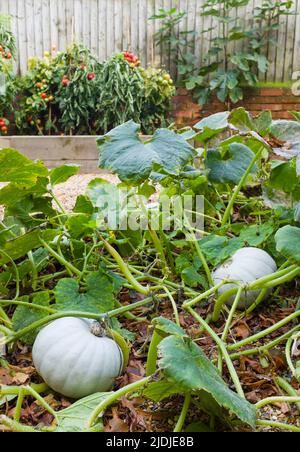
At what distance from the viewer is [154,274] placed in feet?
4.62

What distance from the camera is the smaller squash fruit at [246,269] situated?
1.21 meters

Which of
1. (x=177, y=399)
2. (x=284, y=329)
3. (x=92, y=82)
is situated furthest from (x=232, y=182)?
(x=92, y=82)

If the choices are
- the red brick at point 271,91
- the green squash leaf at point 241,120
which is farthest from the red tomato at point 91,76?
the green squash leaf at point 241,120

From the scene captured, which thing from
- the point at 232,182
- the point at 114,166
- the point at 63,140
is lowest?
the point at 63,140

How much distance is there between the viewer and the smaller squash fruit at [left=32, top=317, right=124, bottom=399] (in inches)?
35.0

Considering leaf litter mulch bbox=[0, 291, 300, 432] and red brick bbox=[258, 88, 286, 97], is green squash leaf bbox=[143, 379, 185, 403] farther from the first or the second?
red brick bbox=[258, 88, 286, 97]

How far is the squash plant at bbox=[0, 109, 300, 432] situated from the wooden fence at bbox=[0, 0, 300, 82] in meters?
4.15

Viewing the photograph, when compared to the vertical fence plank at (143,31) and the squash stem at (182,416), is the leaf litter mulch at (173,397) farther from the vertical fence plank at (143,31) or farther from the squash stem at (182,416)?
the vertical fence plank at (143,31)

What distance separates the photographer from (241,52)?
17.7ft

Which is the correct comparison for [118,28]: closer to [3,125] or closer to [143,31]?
[143,31]

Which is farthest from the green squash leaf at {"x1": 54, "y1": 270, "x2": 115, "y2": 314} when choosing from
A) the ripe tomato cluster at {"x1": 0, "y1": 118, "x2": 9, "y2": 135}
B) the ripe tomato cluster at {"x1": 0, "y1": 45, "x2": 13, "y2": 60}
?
the ripe tomato cluster at {"x1": 0, "y1": 45, "x2": 13, "y2": 60}

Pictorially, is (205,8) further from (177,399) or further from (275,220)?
(177,399)

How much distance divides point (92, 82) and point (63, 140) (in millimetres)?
1414
